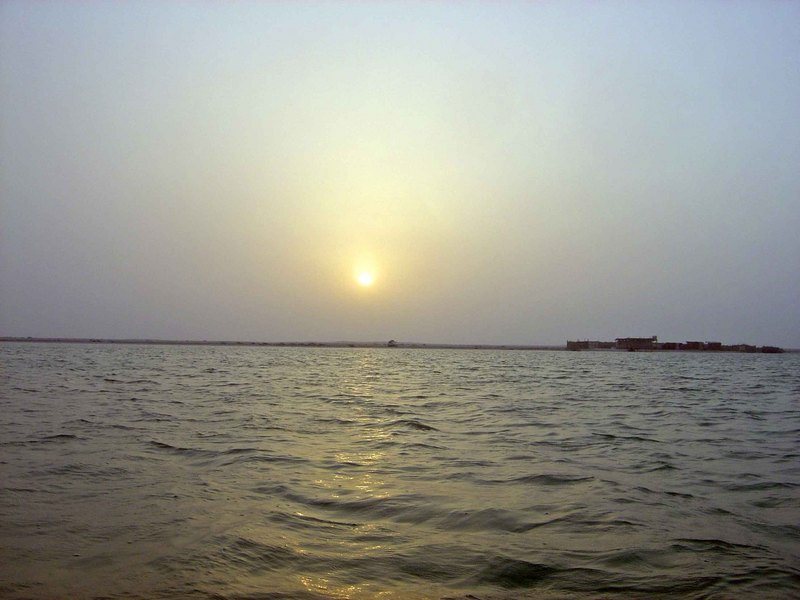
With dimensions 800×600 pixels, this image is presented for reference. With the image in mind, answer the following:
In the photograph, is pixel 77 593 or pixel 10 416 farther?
pixel 10 416

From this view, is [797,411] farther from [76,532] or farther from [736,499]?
[76,532]

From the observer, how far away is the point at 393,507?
28.0 feet

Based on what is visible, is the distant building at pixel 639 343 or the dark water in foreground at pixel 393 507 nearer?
the dark water in foreground at pixel 393 507

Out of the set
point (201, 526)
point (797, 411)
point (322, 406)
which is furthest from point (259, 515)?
point (797, 411)

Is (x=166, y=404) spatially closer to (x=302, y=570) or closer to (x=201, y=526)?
(x=201, y=526)

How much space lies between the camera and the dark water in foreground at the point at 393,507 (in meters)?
5.88

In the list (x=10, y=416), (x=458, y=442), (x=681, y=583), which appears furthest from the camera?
(x=10, y=416)

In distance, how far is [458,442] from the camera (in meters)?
14.3

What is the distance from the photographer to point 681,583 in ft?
19.5

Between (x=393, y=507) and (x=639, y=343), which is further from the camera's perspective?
(x=639, y=343)

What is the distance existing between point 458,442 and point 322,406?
8.51m

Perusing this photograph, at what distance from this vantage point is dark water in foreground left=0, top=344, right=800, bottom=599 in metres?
5.88

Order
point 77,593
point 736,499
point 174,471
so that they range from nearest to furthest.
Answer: point 77,593 < point 736,499 < point 174,471

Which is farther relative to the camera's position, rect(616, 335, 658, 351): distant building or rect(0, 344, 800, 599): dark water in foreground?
rect(616, 335, 658, 351): distant building
